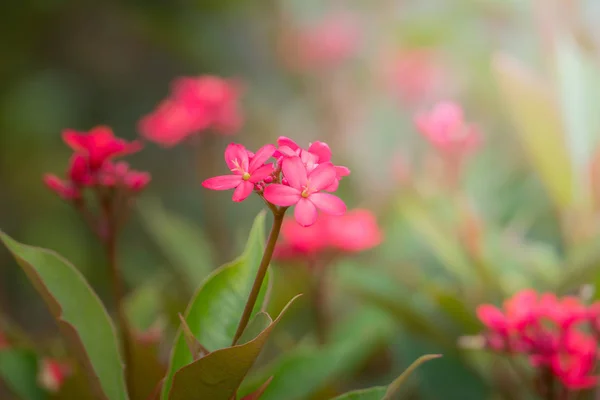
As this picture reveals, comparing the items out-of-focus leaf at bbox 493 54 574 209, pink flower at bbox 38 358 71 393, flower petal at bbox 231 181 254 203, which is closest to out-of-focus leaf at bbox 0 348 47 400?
pink flower at bbox 38 358 71 393

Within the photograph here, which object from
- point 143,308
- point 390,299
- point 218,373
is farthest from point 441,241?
point 218,373

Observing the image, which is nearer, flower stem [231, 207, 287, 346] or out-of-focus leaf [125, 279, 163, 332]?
flower stem [231, 207, 287, 346]

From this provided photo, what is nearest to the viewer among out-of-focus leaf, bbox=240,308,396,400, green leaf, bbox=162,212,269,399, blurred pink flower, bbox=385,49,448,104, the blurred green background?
green leaf, bbox=162,212,269,399

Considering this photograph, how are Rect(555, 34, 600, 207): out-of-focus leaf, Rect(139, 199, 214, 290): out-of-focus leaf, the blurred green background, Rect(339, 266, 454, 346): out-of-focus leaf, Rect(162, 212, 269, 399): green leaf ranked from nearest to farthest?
Rect(162, 212, 269, 399): green leaf
Rect(339, 266, 454, 346): out-of-focus leaf
Rect(555, 34, 600, 207): out-of-focus leaf
Rect(139, 199, 214, 290): out-of-focus leaf
the blurred green background

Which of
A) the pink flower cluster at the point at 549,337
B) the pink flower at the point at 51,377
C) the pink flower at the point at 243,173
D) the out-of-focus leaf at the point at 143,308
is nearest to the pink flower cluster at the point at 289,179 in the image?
the pink flower at the point at 243,173

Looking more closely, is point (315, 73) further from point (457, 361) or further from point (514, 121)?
point (457, 361)

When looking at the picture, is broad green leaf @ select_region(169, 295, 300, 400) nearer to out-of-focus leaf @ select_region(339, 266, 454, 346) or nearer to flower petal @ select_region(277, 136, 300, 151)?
flower petal @ select_region(277, 136, 300, 151)

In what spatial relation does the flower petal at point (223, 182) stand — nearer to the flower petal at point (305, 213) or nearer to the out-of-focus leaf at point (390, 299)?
the flower petal at point (305, 213)
